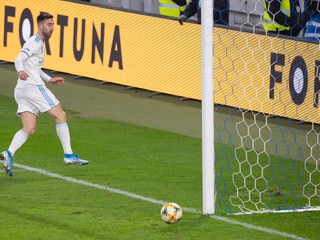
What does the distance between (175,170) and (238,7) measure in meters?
4.41

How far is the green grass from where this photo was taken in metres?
9.45

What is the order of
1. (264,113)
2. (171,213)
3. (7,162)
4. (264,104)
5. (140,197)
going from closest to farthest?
(171,213) < (140,197) < (7,162) < (264,104) < (264,113)

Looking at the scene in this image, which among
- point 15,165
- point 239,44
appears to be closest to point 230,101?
point 239,44

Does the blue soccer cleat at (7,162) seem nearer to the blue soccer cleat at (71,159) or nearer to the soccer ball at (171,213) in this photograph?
the blue soccer cleat at (71,159)

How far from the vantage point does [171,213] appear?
9.55 metres

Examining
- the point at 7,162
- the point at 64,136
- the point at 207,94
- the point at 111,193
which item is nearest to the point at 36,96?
the point at 64,136

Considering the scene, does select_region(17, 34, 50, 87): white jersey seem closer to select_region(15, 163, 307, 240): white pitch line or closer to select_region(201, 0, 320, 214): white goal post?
select_region(15, 163, 307, 240): white pitch line

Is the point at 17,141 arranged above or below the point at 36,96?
below

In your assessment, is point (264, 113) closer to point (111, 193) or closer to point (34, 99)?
point (34, 99)

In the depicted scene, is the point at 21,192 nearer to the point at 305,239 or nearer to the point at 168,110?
the point at 305,239

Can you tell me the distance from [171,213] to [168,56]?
284 inches

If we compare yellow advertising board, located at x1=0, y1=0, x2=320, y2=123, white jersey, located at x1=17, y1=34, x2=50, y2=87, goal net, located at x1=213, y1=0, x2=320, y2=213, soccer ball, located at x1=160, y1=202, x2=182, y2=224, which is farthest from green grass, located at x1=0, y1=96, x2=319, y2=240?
yellow advertising board, located at x1=0, y1=0, x2=320, y2=123

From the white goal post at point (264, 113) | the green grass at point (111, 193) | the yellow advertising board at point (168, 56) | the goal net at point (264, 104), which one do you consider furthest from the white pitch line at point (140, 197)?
the yellow advertising board at point (168, 56)

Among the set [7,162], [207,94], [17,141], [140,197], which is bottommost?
[140,197]
